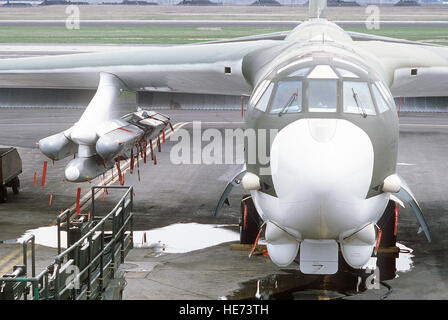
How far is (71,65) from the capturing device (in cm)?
2347

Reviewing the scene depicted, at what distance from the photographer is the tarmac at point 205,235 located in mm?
15477

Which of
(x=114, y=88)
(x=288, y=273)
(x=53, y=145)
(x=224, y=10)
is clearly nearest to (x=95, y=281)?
(x=288, y=273)

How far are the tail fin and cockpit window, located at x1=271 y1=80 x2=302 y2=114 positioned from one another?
1252 centimetres

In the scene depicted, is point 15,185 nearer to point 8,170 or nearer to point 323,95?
point 8,170

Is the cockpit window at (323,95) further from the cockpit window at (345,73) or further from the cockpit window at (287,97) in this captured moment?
the cockpit window at (345,73)

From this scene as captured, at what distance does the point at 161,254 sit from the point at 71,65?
8112 mm

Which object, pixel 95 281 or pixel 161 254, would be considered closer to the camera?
pixel 95 281

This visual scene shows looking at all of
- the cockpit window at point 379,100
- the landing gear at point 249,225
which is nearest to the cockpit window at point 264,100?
the cockpit window at point 379,100

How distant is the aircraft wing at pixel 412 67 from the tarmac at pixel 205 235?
3317 millimetres

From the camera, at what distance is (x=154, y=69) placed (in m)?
23.0

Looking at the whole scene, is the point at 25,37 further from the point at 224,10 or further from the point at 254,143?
the point at 254,143

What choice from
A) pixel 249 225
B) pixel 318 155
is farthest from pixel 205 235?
pixel 318 155

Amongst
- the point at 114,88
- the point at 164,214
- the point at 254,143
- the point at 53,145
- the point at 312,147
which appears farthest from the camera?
the point at 114,88

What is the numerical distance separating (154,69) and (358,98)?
10.9 m
